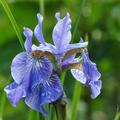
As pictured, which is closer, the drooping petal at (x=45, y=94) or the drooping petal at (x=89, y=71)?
the drooping petal at (x=45, y=94)

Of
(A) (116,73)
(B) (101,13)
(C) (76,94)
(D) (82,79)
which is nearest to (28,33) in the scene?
(D) (82,79)

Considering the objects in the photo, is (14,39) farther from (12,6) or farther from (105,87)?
(105,87)

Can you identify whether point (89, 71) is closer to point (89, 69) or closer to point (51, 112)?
point (89, 69)

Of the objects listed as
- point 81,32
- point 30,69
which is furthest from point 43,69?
point 81,32

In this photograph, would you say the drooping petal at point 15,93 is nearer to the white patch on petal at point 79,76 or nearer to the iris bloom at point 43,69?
the iris bloom at point 43,69

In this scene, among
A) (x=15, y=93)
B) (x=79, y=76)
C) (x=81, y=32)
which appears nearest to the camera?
(x=15, y=93)

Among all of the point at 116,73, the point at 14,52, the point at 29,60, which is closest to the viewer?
the point at 29,60

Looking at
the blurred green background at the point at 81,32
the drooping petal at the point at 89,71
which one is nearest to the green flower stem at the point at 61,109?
the drooping petal at the point at 89,71

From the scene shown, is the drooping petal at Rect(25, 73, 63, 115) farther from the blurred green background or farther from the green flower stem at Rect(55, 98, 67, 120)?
the blurred green background
